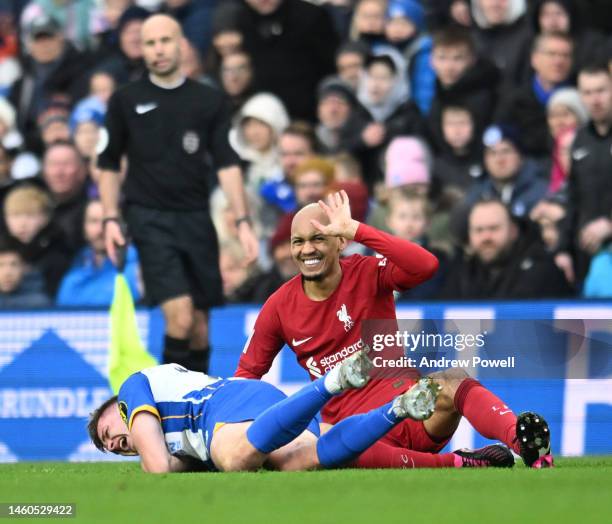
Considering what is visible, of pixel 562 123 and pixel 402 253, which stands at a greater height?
pixel 562 123

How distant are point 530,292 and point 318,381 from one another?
158 inches

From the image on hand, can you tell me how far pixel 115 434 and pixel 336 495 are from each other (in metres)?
2.01

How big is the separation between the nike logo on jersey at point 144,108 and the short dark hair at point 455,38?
2678 mm

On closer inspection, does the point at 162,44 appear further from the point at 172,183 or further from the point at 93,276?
the point at 93,276

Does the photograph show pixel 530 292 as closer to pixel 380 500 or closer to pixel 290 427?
pixel 290 427

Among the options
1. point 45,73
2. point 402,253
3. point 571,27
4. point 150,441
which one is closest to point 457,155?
point 571,27

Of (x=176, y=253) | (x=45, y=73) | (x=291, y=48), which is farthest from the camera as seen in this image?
(x=45, y=73)

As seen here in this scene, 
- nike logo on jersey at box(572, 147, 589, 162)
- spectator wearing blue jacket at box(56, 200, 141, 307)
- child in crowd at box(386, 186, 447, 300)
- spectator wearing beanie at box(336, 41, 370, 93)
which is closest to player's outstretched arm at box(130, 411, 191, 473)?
child in crowd at box(386, 186, 447, 300)

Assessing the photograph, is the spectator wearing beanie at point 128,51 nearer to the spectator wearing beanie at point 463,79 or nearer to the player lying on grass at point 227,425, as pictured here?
the spectator wearing beanie at point 463,79

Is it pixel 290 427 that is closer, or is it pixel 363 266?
pixel 290 427

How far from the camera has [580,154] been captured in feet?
35.8

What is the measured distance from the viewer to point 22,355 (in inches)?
426

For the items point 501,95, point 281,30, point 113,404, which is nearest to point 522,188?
point 501,95

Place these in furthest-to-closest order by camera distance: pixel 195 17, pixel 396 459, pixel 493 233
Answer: pixel 195 17
pixel 493 233
pixel 396 459
